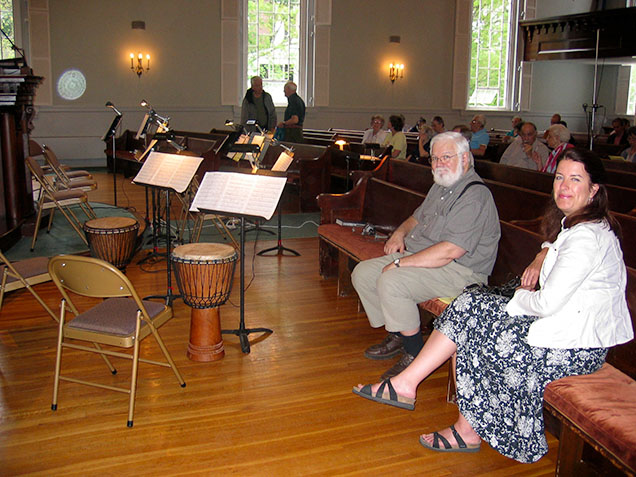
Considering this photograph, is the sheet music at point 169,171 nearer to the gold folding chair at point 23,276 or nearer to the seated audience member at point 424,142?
the gold folding chair at point 23,276

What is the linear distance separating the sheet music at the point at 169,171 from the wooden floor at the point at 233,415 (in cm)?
98

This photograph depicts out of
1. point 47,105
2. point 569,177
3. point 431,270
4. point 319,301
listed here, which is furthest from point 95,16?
point 569,177

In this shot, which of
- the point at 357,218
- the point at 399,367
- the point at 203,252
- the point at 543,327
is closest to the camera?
the point at 543,327

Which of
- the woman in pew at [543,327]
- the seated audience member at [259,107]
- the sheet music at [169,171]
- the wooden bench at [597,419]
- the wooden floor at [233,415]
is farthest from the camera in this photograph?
the seated audience member at [259,107]

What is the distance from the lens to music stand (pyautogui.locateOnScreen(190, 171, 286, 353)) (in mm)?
3631

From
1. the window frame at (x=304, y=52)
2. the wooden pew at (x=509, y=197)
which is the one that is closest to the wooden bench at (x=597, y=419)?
the wooden pew at (x=509, y=197)

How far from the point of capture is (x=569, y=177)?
8.39 ft

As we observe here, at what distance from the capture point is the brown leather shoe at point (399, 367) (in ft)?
11.5

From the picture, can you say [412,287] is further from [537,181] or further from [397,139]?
[397,139]

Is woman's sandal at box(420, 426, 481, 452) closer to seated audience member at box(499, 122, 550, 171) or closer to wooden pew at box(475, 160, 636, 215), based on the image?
wooden pew at box(475, 160, 636, 215)

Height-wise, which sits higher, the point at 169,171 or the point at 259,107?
the point at 259,107

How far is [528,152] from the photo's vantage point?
721 cm

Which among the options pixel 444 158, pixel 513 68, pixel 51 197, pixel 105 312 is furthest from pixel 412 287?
pixel 513 68

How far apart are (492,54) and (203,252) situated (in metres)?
14.5
